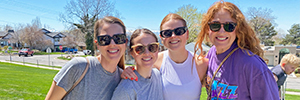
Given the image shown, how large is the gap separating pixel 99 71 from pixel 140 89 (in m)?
0.52

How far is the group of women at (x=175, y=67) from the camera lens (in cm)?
183

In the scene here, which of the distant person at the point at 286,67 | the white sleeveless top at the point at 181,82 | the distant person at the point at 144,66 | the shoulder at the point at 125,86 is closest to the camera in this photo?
the shoulder at the point at 125,86

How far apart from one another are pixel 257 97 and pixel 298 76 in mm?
28006

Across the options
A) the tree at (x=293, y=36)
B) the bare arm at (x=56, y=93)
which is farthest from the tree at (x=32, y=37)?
the tree at (x=293, y=36)

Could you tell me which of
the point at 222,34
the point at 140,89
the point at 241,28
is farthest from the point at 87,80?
the point at 241,28

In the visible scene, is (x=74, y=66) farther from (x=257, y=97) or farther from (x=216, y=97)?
(x=257, y=97)

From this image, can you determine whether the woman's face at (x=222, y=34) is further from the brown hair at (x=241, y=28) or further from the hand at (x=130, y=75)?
the hand at (x=130, y=75)

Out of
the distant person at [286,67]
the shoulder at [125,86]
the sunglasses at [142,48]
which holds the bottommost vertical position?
the distant person at [286,67]

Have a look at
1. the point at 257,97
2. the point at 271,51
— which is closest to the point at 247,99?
the point at 257,97

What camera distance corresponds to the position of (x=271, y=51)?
31828 millimetres

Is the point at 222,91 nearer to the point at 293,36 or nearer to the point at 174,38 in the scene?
the point at 174,38

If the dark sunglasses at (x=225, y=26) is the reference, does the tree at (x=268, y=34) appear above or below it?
above

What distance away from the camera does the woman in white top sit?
88.5 inches

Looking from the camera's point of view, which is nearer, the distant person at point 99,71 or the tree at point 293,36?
the distant person at point 99,71
